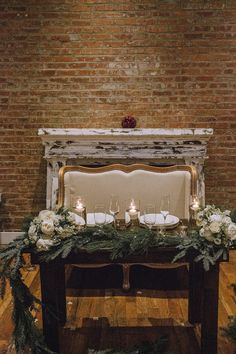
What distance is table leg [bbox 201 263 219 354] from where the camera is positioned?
2297 millimetres

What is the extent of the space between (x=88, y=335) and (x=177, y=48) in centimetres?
284

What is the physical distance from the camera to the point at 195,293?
2.80m

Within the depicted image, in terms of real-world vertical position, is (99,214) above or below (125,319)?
above

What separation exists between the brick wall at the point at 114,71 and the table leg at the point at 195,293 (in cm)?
175

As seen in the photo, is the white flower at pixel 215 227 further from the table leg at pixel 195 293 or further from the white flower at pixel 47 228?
the white flower at pixel 47 228

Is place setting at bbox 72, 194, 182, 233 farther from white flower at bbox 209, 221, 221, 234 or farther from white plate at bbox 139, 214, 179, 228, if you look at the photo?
white flower at bbox 209, 221, 221, 234

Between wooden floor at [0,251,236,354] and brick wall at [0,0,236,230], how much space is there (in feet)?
5.02

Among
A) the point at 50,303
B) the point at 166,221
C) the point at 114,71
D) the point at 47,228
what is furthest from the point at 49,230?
the point at 114,71

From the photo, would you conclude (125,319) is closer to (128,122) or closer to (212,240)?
(212,240)

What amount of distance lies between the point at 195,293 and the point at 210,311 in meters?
0.46

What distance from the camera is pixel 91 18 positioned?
4125mm

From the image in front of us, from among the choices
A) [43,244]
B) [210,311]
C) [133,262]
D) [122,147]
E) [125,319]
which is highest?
[122,147]

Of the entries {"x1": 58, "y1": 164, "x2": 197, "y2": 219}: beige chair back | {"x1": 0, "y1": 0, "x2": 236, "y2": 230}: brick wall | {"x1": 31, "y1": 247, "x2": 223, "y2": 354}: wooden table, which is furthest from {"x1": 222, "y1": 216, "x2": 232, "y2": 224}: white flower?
{"x1": 0, "y1": 0, "x2": 236, "y2": 230}: brick wall

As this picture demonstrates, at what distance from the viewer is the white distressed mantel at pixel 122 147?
160 inches
